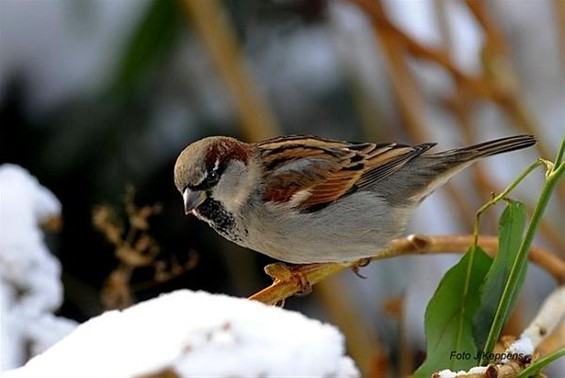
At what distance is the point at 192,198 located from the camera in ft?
4.54

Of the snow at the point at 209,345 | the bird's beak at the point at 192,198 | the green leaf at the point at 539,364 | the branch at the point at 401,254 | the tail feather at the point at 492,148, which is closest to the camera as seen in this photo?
the snow at the point at 209,345

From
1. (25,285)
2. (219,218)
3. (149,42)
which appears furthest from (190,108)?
(25,285)

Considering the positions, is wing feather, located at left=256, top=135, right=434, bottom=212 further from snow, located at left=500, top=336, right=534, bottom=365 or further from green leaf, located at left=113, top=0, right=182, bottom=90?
green leaf, located at left=113, top=0, right=182, bottom=90

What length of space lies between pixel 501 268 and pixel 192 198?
519 millimetres

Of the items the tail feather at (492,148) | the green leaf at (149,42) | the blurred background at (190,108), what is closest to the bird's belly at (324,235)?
the tail feather at (492,148)

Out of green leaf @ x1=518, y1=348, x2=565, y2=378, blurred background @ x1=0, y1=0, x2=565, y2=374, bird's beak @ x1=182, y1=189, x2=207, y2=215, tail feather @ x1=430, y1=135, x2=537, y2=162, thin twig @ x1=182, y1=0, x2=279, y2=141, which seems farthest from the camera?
blurred background @ x1=0, y1=0, x2=565, y2=374

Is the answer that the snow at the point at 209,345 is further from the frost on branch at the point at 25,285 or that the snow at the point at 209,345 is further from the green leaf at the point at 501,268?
the frost on branch at the point at 25,285

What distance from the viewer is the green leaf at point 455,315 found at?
102 centimetres

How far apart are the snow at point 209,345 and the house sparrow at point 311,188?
0.70m

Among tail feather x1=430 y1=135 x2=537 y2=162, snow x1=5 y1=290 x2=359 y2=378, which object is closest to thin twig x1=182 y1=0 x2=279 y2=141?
tail feather x1=430 y1=135 x2=537 y2=162

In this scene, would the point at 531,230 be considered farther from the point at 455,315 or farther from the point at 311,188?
the point at 311,188

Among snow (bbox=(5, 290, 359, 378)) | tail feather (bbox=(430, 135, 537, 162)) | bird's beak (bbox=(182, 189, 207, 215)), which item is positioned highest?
snow (bbox=(5, 290, 359, 378))

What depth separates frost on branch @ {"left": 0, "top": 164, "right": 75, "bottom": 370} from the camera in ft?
3.97

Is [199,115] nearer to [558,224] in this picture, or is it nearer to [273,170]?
[558,224]
